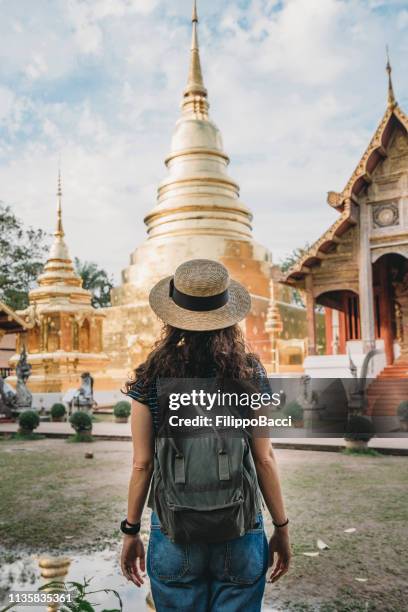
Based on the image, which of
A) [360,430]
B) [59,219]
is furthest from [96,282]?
[360,430]

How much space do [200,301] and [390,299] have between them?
14769mm

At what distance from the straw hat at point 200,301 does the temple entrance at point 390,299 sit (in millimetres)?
14222

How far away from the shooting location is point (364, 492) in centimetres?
636

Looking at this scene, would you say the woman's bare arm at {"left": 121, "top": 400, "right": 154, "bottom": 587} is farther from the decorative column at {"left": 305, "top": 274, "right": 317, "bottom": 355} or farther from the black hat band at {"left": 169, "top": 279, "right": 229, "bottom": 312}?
the decorative column at {"left": 305, "top": 274, "right": 317, "bottom": 355}

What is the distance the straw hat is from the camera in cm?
208

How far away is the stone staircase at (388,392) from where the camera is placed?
491 inches

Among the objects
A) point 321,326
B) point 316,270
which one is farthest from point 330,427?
point 321,326

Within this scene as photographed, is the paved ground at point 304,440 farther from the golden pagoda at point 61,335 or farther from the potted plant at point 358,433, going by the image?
the golden pagoda at point 61,335

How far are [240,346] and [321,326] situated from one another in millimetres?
30535

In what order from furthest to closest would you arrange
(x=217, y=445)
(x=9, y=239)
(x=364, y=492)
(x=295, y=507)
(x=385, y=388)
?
(x=9, y=239) < (x=385, y=388) < (x=364, y=492) < (x=295, y=507) < (x=217, y=445)

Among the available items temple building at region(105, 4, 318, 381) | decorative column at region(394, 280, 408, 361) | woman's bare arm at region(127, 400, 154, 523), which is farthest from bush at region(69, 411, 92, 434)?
temple building at region(105, 4, 318, 381)

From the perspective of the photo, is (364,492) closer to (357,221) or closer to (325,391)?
(325,391)

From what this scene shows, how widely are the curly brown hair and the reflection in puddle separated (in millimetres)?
1928

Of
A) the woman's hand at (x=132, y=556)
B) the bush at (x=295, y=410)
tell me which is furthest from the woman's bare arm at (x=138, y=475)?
the bush at (x=295, y=410)
